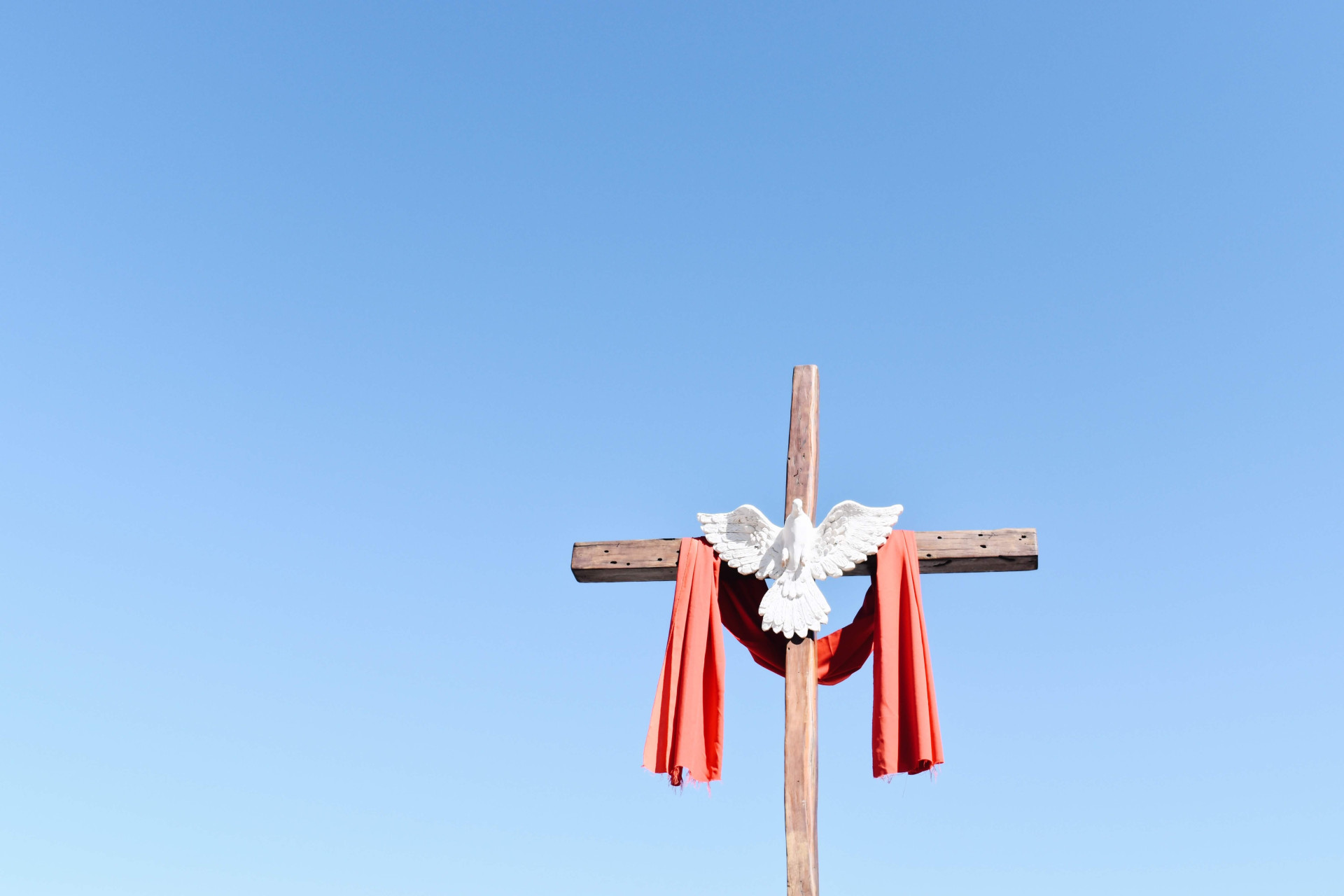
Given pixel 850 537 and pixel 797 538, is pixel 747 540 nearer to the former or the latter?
pixel 797 538

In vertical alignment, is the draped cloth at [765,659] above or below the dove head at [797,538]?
below

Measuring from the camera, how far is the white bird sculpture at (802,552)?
592cm

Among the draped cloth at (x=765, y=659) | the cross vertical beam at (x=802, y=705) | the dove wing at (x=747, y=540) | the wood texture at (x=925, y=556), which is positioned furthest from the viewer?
the dove wing at (x=747, y=540)

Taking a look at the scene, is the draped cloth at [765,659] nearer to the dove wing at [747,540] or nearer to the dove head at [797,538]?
the dove wing at [747,540]

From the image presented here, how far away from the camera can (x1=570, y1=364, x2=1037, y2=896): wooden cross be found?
538cm

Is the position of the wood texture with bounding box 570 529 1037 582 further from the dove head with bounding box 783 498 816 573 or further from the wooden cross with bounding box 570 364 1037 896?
the dove head with bounding box 783 498 816 573

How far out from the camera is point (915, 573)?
231 inches

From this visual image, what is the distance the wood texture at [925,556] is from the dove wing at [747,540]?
0.75ft

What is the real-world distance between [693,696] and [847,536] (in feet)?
3.63

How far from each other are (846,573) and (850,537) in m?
0.18


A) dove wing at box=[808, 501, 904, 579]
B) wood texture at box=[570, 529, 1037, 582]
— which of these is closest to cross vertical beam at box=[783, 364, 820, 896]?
dove wing at box=[808, 501, 904, 579]

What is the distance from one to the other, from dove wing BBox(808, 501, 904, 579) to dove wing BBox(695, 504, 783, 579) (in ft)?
0.70

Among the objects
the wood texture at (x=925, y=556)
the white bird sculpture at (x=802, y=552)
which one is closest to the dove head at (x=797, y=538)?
the white bird sculpture at (x=802, y=552)

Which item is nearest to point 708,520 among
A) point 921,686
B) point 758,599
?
point 758,599
